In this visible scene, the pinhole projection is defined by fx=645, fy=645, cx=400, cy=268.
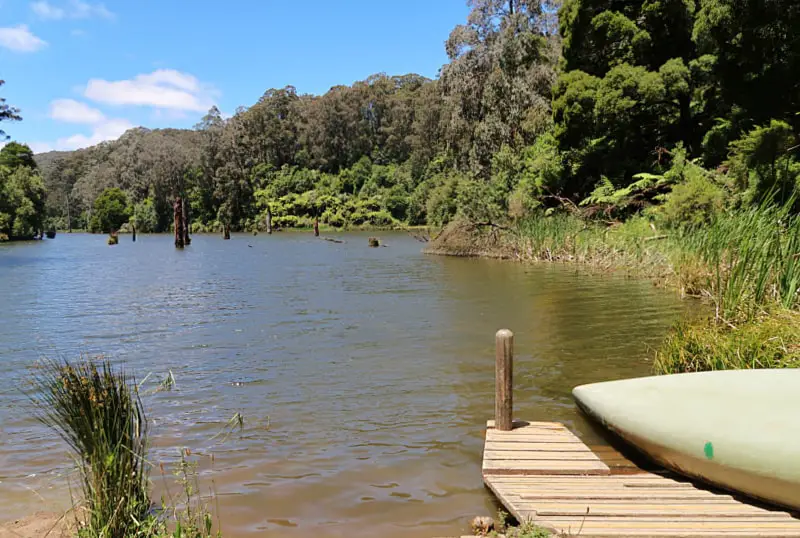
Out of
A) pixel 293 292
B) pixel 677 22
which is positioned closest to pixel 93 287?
pixel 293 292

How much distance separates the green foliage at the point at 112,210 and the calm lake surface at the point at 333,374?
8329 cm

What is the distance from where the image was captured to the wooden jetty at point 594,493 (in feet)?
13.4

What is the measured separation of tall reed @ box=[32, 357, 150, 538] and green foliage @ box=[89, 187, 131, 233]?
10038 cm

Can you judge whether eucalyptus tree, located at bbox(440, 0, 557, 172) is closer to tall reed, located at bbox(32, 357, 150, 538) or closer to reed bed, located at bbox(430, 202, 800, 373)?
reed bed, located at bbox(430, 202, 800, 373)

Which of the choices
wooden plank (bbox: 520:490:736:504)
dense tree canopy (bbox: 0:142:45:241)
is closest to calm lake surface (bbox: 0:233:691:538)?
wooden plank (bbox: 520:490:736:504)

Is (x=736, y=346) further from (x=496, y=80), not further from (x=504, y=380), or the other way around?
(x=496, y=80)

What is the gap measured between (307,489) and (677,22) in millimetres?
24718

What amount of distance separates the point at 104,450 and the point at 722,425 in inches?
176

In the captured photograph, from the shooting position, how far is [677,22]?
24281mm

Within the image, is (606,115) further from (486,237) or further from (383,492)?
(383,492)

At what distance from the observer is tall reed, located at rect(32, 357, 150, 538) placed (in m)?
3.92

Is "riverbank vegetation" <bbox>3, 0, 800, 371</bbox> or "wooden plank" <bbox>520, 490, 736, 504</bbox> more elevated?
"riverbank vegetation" <bbox>3, 0, 800, 371</bbox>

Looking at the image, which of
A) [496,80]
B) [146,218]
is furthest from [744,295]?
[146,218]

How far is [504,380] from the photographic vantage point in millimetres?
6086
